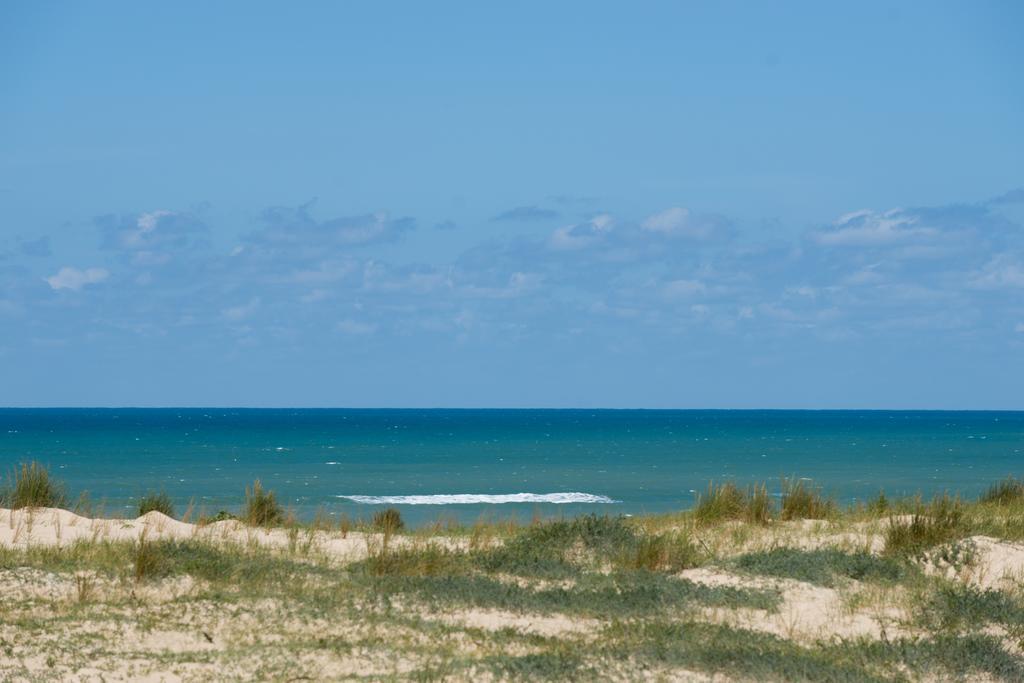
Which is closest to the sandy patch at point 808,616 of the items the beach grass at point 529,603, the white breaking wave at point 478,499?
the beach grass at point 529,603

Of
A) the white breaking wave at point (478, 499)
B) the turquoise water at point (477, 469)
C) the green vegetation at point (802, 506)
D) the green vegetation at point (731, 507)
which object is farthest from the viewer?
the turquoise water at point (477, 469)

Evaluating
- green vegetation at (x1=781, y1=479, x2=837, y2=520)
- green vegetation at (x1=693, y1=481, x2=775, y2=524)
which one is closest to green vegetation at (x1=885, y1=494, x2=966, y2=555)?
green vegetation at (x1=693, y1=481, x2=775, y2=524)

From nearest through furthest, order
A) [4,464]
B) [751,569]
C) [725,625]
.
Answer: [725,625] < [751,569] < [4,464]

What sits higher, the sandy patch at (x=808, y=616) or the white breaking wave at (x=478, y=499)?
the sandy patch at (x=808, y=616)

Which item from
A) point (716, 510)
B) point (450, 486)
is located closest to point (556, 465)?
point (450, 486)

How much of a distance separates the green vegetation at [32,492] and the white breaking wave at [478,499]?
1488cm

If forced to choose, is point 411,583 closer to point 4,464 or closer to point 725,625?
point 725,625

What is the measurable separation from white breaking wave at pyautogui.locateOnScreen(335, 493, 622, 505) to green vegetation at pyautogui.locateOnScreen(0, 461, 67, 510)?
1488 cm

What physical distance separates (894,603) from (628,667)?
12.0 feet

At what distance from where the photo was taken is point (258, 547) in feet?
43.0

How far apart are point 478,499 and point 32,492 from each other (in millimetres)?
18805

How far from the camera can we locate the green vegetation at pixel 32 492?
55.3 ft

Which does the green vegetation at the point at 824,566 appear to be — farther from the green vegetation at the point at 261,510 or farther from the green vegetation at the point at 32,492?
the green vegetation at the point at 32,492

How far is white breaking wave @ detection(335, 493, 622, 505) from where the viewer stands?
1292 inches
